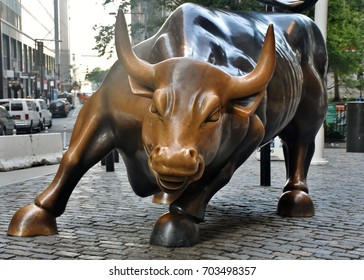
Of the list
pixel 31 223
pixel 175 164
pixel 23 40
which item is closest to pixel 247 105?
pixel 175 164

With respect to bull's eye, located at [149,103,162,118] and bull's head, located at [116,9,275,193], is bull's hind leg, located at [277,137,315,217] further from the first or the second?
bull's eye, located at [149,103,162,118]

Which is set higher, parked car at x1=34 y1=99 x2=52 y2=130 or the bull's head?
the bull's head

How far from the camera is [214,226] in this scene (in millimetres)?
5965

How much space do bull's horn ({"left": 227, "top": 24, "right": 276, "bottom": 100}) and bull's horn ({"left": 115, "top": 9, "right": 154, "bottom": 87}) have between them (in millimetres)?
582

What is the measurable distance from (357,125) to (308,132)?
9.93 m

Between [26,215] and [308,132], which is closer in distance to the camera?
[26,215]

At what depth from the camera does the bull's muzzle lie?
4035 millimetres

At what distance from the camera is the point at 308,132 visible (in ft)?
22.6

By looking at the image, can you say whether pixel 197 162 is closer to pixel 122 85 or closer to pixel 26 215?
pixel 122 85

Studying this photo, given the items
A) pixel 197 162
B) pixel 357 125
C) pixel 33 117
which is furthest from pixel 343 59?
pixel 197 162

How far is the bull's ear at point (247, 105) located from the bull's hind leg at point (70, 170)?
126 centimetres

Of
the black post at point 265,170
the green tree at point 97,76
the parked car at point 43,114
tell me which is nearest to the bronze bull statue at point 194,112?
the black post at point 265,170

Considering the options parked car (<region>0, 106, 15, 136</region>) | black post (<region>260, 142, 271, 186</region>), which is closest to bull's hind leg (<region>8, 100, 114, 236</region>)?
black post (<region>260, 142, 271, 186</region>)

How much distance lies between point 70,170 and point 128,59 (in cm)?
131
